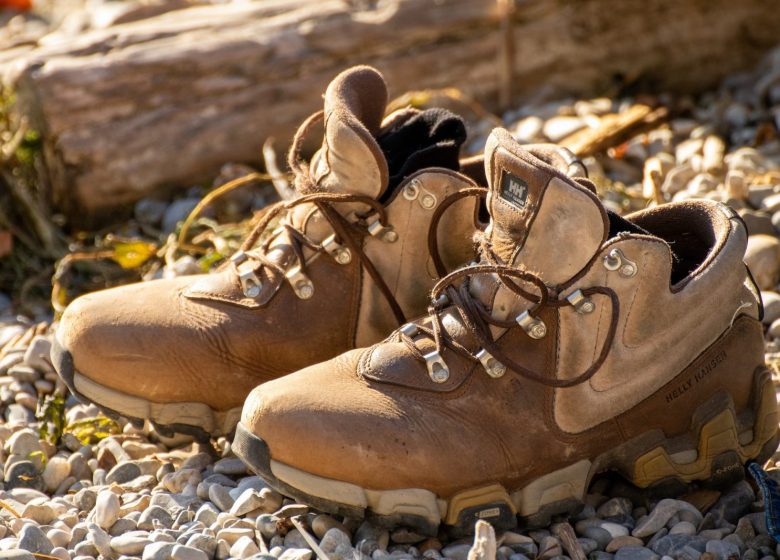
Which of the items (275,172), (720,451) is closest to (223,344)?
(720,451)

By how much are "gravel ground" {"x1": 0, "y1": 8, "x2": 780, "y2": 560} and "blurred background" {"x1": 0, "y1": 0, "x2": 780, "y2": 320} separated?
0.26 metres

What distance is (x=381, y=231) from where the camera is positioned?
8.25 ft

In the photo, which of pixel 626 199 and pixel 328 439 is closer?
pixel 328 439

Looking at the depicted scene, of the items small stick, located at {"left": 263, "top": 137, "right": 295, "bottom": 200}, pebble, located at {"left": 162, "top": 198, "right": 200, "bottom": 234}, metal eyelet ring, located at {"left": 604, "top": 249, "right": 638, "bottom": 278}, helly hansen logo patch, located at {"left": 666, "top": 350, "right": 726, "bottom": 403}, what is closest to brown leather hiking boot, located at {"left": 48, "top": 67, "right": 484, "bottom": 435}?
metal eyelet ring, located at {"left": 604, "top": 249, "right": 638, "bottom": 278}

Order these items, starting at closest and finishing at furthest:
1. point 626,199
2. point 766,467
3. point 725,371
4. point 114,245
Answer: point 725,371
point 766,467
point 626,199
point 114,245

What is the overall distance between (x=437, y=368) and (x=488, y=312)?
0.16m

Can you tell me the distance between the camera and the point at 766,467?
2428 mm

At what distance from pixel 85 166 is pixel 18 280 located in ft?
1.67

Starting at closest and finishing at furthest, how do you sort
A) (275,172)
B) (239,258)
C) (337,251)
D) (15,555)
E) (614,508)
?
(15,555) < (614,508) < (337,251) < (239,258) < (275,172)

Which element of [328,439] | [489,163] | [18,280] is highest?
[489,163]

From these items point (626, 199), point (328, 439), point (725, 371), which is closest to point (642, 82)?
point (626, 199)

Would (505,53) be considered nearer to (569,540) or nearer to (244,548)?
(569,540)

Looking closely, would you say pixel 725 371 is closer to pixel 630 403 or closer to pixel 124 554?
pixel 630 403

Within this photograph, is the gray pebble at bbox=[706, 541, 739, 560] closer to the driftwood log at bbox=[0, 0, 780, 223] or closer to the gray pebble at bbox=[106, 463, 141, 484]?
the gray pebble at bbox=[106, 463, 141, 484]
